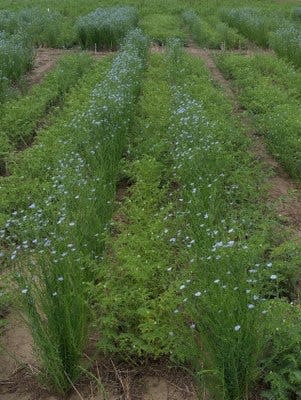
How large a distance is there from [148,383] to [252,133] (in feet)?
18.3

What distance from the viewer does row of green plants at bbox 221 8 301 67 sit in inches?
531

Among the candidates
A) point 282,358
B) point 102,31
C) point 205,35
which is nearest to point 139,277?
point 282,358

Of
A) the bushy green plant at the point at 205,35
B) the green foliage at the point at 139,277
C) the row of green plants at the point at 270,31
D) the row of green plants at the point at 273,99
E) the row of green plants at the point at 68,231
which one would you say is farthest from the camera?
the bushy green plant at the point at 205,35

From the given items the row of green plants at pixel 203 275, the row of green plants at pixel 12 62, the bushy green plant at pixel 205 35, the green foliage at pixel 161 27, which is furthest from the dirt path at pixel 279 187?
the green foliage at pixel 161 27

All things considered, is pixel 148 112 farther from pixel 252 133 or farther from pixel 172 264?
pixel 172 264

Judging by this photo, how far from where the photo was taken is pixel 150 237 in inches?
188

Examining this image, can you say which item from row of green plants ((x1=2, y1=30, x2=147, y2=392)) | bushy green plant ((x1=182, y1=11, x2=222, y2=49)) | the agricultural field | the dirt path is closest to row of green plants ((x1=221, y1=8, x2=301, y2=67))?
bushy green plant ((x1=182, y1=11, x2=222, y2=49))

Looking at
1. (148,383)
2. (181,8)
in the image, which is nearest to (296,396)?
(148,383)

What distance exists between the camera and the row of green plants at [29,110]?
7.98m

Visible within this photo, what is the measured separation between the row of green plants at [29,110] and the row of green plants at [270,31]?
536cm

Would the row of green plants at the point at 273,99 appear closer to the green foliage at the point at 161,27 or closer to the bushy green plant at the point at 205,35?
the bushy green plant at the point at 205,35

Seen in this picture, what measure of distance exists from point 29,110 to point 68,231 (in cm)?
478

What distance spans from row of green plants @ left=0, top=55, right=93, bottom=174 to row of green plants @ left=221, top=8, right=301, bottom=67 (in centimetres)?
536

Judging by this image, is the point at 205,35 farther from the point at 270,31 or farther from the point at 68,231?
the point at 68,231
